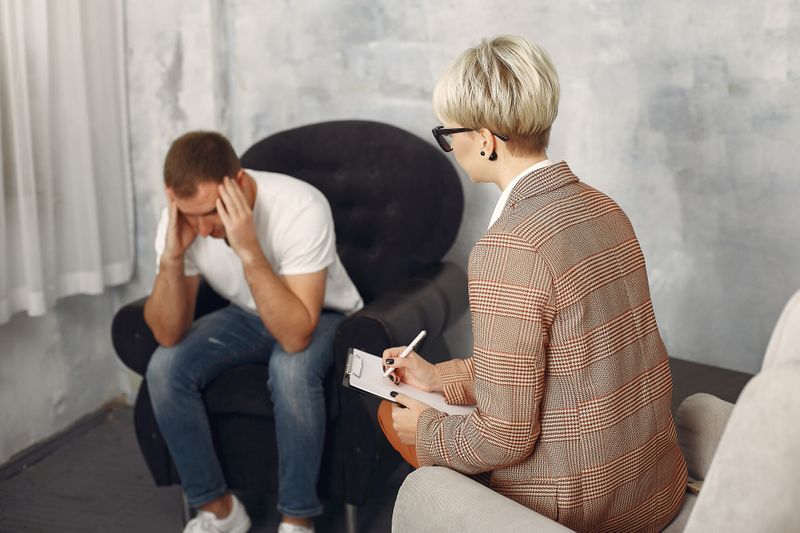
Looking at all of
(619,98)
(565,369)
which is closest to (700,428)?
(565,369)

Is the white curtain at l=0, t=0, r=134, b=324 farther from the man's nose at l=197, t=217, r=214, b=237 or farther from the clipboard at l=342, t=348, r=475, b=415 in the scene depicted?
the clipboard at l=342, t=348, r=475, b=415

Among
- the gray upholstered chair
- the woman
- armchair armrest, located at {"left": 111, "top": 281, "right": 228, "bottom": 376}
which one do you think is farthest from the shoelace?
the gray upholstered chair

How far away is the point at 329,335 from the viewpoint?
238cm

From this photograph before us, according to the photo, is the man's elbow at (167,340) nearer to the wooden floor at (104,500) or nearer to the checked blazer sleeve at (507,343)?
the wooden floor at (104,500)

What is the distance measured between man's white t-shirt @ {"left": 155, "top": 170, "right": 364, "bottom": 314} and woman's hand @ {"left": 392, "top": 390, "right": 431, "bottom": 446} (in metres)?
0.80

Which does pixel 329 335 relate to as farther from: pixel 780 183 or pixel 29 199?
pixel 780 183

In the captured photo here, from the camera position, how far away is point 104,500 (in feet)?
8.86

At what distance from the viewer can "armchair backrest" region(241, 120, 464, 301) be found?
262 cm

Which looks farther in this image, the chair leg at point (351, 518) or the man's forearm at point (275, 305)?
the chair leg at point (351, 518)

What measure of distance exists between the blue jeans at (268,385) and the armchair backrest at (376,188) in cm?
29

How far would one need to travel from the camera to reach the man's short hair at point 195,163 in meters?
2.24

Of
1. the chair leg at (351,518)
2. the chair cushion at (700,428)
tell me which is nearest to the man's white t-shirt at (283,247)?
the chair leg at (351,518)

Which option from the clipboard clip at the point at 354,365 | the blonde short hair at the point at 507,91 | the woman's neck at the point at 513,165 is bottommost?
the clipboard clip at the point at 354,365

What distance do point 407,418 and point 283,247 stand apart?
2.96 ft
